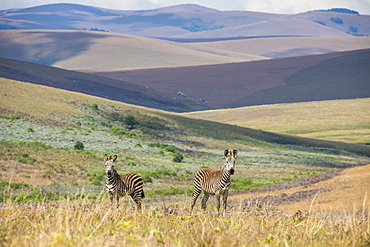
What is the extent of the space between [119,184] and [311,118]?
103212 mm

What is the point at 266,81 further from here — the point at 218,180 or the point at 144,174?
the point at 218,180

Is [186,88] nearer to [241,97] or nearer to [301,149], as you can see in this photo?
[241,97]

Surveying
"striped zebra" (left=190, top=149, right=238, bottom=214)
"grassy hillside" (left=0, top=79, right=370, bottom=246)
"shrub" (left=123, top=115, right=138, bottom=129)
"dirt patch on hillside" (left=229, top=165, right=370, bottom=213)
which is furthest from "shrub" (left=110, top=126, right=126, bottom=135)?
"striped zebra" (left=190, top=149, right=238, bottom=214)

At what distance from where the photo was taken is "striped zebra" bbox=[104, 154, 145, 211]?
1172 cm

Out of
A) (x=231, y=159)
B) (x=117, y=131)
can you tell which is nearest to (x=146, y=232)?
(x=231, y=159)

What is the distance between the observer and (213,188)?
12.0 m

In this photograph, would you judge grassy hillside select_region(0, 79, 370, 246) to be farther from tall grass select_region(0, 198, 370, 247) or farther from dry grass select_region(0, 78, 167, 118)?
dry grass select_region(0, 78, 167, 118)

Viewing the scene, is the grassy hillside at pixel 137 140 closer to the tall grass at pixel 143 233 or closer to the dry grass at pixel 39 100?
the dry grass at pixel 39 100

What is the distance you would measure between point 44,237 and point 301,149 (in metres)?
69.4

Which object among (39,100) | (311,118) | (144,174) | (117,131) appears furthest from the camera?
(311,118)

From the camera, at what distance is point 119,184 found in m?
12.2

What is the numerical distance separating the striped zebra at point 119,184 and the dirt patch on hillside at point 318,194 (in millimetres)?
7055

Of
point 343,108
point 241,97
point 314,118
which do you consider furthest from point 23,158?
point 241,97

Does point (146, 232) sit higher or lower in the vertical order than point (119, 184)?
higher
